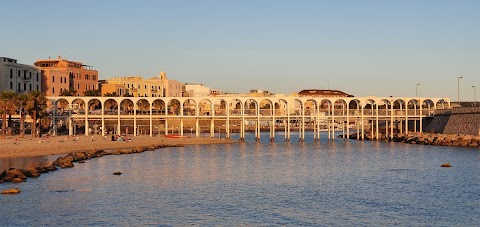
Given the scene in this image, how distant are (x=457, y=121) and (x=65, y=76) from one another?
8531 cm

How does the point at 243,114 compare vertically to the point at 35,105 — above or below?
below

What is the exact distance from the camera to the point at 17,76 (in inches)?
4968

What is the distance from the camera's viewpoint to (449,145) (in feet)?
343

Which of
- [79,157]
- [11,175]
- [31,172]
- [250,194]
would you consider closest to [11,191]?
[11,175]

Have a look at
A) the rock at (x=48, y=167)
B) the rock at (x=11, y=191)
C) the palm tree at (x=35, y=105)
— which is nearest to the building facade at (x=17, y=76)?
the palm tree at (x=35, y=105)

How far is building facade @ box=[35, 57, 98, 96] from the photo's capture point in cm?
14150

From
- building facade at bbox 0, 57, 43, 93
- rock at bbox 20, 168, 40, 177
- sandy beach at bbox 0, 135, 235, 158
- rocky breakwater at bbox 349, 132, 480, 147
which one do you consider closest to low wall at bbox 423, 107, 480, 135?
rocky breakwater at bbox 349, 132, 480, 147

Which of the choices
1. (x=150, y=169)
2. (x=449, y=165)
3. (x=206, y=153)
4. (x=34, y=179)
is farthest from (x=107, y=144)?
(x=449, y=165)

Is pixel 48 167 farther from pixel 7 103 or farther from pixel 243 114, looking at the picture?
pixel 243 114

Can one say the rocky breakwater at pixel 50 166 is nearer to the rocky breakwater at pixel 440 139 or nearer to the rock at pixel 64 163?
the rock at pixel 64 163

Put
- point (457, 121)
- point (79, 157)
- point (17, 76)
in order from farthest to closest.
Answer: point (17, 76) < point (457, 121) < point (79, 157)

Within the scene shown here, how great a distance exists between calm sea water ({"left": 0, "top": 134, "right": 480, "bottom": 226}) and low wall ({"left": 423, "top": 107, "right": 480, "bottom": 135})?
36458mm

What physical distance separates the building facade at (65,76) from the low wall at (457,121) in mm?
79327

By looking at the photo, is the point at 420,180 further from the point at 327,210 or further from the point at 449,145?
the point at 449,145
